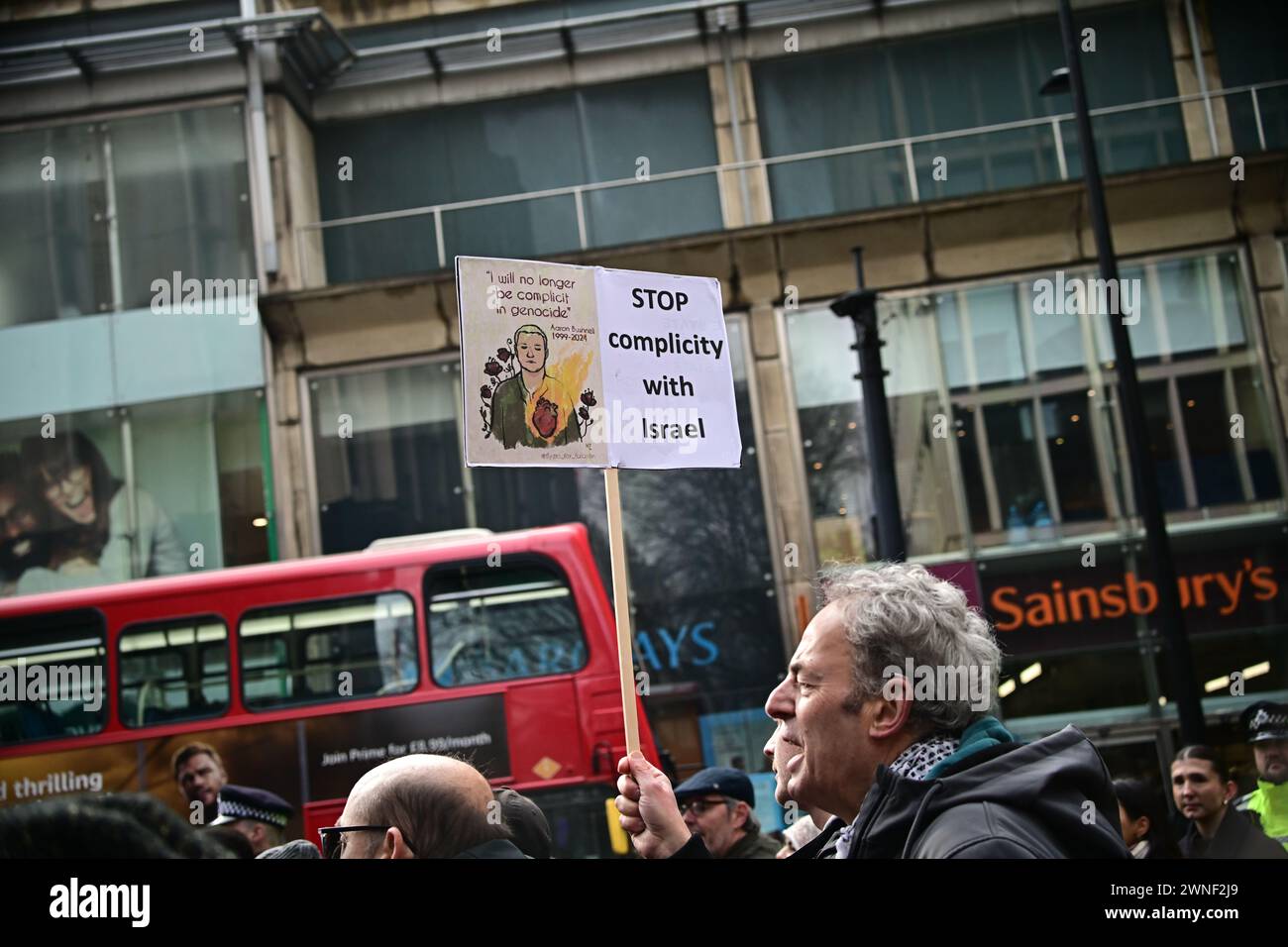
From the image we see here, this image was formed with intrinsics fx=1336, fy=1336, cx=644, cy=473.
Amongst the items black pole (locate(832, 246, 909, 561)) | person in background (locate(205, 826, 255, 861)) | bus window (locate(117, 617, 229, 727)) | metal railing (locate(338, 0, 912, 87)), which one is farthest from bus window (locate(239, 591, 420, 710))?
metal railing (locate(338, 0, 912, 87))

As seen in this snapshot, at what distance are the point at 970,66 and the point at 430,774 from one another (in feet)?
52.2

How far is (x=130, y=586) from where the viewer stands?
433 inches

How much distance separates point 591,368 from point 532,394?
18 centimetres

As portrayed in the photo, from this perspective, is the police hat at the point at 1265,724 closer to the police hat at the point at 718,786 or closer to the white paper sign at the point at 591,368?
the police hat at the point at 718,786

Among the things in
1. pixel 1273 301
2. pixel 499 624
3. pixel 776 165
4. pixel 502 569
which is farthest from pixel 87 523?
pixel 1273 301

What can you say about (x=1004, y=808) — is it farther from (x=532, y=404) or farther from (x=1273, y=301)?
(x=1273, y=301)

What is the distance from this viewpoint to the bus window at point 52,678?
34.9ft

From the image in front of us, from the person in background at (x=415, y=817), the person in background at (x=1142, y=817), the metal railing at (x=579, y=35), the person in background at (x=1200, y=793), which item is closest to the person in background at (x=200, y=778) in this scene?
the person in background at (x=1142, y=817)

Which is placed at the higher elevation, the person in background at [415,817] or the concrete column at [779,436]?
the concrete column at [779,436]

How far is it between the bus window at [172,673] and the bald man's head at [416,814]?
332 inches

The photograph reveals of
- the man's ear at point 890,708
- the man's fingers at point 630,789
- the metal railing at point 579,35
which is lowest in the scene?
the man's fingers at point 630,789

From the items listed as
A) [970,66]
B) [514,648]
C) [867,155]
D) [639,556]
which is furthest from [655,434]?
[970,66]

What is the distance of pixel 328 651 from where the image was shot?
35.3 ft
